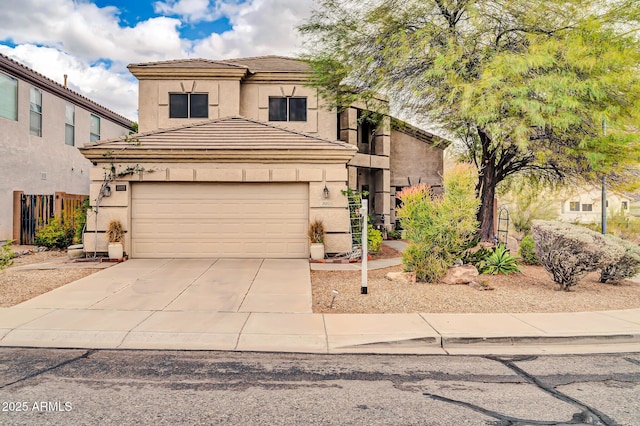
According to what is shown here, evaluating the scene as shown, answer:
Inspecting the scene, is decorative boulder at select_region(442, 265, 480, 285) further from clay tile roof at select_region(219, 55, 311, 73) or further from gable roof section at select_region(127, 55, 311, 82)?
clay tile roof at select_region(219, 55, 311, 73)

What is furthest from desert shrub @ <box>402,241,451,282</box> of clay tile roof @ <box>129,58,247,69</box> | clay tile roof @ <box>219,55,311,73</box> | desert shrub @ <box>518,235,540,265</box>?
clay tile roof @ <box>129,58,247,69</box>

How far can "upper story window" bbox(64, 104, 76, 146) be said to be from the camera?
20.8 m

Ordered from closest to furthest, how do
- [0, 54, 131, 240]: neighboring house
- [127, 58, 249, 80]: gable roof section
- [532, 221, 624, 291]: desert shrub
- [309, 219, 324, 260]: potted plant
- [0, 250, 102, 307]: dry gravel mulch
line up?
[0, 250, 102, 307]: dry gravel mulch, [532, 221, 624, 291]: desert shrub, [309, 219, 324, 260]: potted plant, [0, 54, 131, 240]: neighboring house, [127, 58, 249, 80]: gable roof section

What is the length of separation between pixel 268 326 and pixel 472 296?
4.57m

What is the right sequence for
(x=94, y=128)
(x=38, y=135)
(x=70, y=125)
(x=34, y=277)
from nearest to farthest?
(x=34, y=277), (x=38, y=135), (x=70, y=125), (x=94, y=128)

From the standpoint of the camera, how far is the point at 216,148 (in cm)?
1348

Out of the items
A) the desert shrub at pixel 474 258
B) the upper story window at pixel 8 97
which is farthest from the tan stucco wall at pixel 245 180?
the upper story window at pixel 8 97

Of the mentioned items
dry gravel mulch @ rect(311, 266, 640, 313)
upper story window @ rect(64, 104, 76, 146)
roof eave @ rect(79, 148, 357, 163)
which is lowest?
dry gravel mulch @ rect(311, 266, 640, 313)

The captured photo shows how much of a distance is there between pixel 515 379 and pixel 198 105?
16.3 meters

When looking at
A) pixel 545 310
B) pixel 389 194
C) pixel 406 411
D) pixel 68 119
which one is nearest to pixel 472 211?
pixel 545 310

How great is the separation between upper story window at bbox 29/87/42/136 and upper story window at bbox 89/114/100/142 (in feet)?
14.2

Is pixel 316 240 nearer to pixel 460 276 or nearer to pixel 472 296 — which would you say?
pixel 460 276

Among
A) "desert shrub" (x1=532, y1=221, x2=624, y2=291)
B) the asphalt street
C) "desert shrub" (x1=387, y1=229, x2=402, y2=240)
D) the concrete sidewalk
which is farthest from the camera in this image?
"desert shrub" (x1=387, y1=229, x2=402, y2=240)

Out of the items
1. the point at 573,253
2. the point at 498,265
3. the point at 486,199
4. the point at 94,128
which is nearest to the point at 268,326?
the point at 498,265
